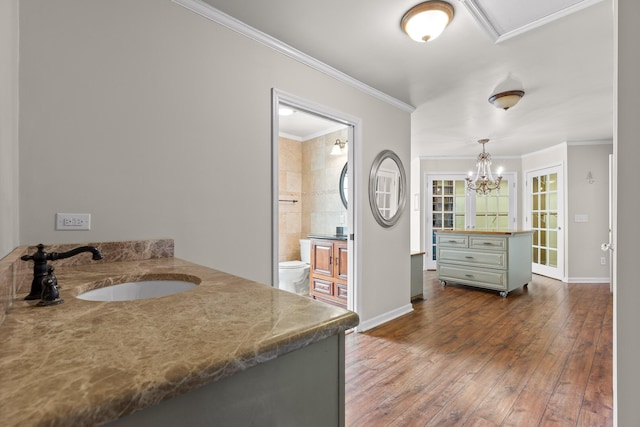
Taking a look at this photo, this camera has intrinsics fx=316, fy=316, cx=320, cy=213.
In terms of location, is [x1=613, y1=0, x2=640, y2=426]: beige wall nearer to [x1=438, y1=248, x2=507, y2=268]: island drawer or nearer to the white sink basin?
the white sink basin

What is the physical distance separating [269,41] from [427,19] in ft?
3.43

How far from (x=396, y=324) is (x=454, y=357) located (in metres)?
0.78

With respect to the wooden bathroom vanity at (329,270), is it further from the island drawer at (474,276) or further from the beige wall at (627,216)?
the beige wall at (627,216)

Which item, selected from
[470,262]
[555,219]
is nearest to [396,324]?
[470,262]

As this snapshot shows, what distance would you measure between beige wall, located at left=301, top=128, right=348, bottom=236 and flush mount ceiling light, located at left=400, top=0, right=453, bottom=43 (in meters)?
2.31

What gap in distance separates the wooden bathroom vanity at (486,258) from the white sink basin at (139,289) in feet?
13.9

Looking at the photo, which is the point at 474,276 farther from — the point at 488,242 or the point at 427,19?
the point at 427,19

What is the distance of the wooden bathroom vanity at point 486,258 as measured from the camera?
4259 millimetres

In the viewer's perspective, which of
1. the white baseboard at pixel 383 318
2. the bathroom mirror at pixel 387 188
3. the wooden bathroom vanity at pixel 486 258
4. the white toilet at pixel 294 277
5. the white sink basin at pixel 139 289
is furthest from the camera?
the wooden bathroom vanity at pixel 486 258

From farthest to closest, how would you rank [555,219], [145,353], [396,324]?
[555,219], [396,324], [145,353]

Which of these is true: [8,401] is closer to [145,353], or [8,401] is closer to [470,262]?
[145,353]

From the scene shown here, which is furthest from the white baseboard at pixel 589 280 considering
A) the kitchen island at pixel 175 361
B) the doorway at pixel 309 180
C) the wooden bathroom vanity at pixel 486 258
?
the kitchen island at pixel 175 361

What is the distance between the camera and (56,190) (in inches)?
56.7

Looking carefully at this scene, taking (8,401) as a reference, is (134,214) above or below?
above
